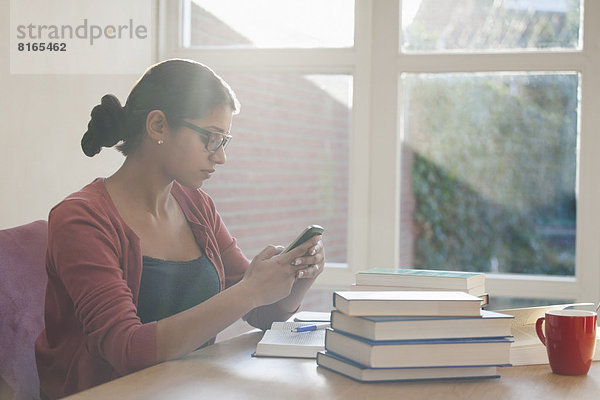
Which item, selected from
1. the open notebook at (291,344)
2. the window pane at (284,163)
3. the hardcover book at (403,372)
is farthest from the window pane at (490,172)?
the hardcover book at (403,372)

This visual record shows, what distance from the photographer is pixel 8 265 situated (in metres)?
1.64

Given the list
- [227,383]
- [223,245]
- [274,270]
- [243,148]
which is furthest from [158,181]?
[243,148]

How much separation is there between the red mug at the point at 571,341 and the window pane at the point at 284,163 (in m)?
1.52

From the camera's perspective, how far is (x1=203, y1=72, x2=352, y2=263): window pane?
9.00ft

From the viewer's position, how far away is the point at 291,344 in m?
1.37

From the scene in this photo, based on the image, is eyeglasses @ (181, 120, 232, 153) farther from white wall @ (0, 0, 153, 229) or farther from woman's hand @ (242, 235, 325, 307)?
white wall @ (0, 0, 153, 229)

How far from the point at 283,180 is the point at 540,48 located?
1.13 m

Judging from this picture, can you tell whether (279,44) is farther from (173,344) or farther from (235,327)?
(173,344)

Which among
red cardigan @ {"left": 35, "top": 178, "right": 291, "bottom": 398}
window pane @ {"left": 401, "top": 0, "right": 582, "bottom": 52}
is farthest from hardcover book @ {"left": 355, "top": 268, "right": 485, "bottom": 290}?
window pane @ {"left": 401, "top": 0, "right": 582, "bottom": 52}

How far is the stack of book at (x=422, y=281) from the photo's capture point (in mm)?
1397

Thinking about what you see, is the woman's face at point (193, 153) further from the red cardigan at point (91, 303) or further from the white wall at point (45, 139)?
the white wall at point (45, 139)

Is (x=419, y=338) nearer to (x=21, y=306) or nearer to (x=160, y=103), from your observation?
(x=160, y=103)

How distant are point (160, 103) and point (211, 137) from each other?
6.0 inches

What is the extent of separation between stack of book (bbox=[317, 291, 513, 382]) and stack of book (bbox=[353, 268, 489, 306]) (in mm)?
209
